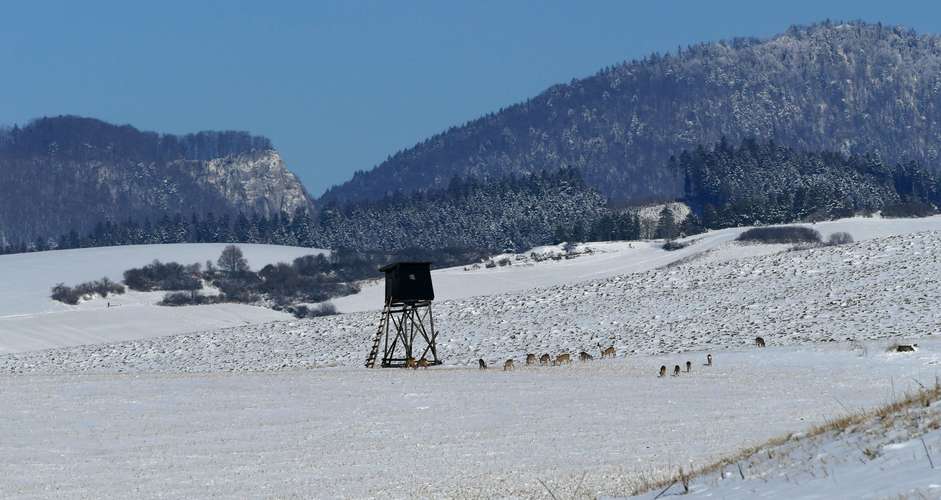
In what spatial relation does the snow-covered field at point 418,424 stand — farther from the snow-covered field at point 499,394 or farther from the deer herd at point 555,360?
the deer herd at point 555,360

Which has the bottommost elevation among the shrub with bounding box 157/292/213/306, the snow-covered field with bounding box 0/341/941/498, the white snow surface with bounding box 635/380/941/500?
the snow-covered field with bounding box 0/341/941/498

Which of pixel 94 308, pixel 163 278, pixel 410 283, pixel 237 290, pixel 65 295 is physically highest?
pixel 163 278

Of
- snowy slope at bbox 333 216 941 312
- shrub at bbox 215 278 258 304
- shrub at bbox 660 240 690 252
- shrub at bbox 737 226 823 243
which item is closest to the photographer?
snowy slope at bbox 333 216 941 312

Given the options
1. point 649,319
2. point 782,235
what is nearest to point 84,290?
point 782,235

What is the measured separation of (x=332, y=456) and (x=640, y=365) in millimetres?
21468

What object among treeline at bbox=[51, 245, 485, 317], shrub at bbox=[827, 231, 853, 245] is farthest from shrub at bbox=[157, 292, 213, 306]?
shrub at bbox=[827, 231, 853, 245]

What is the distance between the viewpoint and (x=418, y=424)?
31594 millimetres

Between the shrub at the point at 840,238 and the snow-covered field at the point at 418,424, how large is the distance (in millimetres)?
92020

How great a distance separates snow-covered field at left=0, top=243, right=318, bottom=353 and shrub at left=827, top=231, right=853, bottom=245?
5403cm

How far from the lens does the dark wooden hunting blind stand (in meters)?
58.0

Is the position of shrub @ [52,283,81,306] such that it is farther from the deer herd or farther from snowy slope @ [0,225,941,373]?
the deer herd

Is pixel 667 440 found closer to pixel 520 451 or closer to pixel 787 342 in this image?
pixel 520 451

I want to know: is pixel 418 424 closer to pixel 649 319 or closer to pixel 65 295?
pixel 649 319

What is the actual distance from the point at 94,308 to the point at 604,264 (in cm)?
5251
